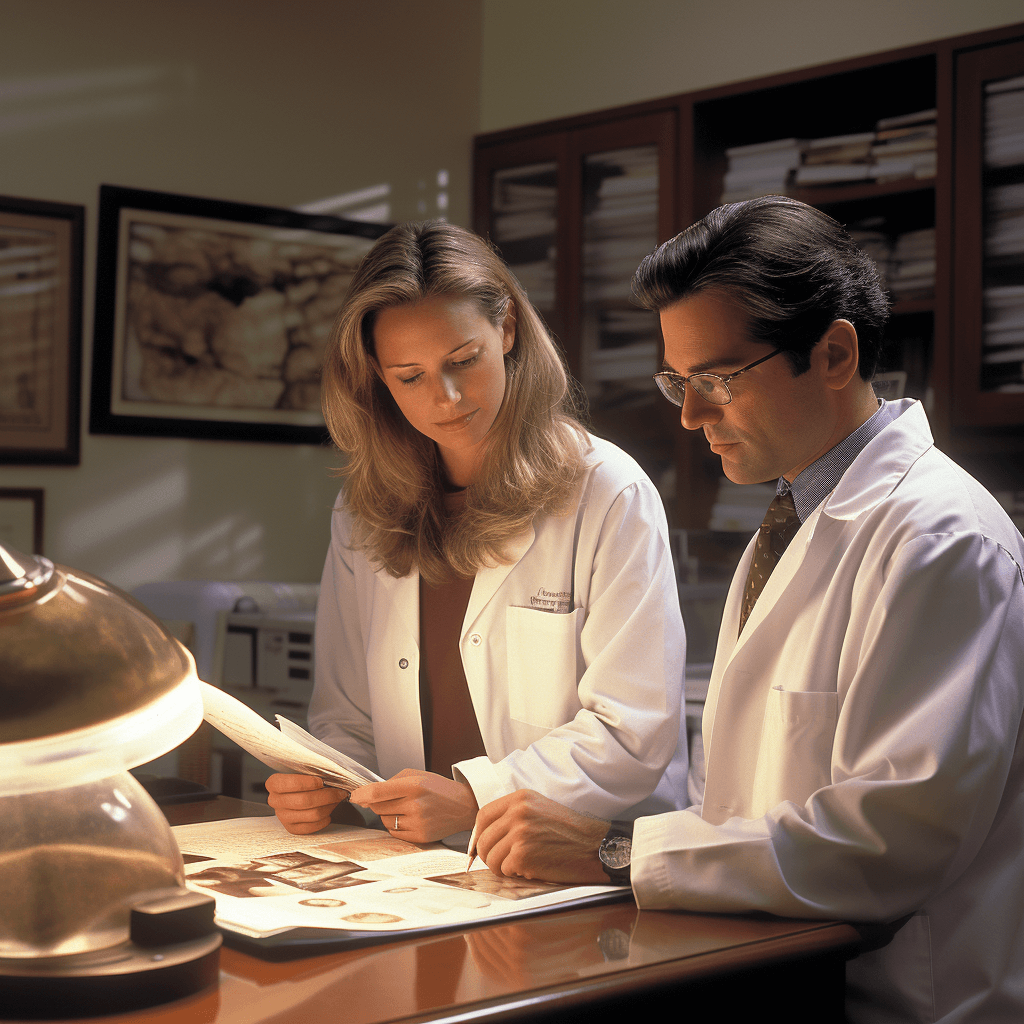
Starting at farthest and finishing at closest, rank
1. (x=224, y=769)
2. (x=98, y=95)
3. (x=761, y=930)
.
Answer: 1. (x=98, y=95)
2. (x=224, y=769)
3. (x=761, y=930)

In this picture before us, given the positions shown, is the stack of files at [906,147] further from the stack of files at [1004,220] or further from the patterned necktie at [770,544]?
the patterned necktie at [770,544]

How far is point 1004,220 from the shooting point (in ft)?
9.43

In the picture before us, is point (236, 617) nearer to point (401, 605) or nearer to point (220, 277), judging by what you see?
point (220, 277)

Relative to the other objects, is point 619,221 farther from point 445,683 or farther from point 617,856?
point 617,856

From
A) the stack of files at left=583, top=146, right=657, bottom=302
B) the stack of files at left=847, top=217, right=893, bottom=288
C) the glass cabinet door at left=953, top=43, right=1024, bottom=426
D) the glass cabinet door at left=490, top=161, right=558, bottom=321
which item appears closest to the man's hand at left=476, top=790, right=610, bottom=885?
the glass cabinet door at left=953, top=43, right=1024, bottom=426

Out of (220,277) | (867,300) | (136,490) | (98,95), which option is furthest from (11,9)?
(867,300)

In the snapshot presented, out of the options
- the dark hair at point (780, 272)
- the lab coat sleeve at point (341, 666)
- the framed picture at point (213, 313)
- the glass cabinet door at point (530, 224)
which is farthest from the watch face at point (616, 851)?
the glass cabinet door at point (530, 224)

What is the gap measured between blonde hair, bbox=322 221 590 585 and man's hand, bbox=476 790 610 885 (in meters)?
0.57

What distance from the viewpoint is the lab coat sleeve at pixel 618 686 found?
4.74ft

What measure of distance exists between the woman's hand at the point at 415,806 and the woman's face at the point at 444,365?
1.88ft

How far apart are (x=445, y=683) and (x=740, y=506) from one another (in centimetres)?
185

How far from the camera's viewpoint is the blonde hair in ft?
5.62

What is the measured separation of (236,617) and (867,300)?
2.20 meters

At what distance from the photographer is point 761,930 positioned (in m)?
0.99
